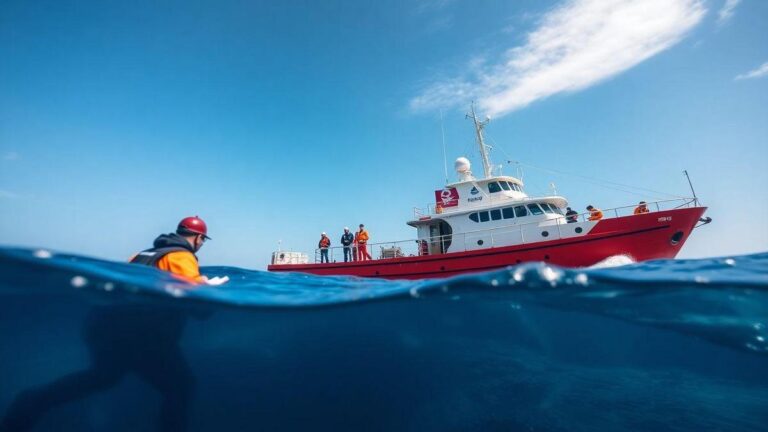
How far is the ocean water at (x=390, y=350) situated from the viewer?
11.5 feet

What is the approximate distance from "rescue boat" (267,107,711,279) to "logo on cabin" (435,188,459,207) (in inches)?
1.9

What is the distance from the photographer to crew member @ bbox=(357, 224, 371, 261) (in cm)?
1345

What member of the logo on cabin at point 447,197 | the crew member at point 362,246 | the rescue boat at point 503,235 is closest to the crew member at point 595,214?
the rescue boat at point 503,235

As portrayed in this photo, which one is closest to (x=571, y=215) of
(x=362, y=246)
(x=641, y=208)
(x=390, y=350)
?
(x=641, y=208)

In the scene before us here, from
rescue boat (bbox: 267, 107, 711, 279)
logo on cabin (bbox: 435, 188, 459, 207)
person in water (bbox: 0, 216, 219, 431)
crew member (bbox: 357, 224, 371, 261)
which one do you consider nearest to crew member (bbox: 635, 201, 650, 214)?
rescue boat (bbox: 267, 107, 711, 279)

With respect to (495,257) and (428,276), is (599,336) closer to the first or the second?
(495,257)

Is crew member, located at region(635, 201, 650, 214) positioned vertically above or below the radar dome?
below

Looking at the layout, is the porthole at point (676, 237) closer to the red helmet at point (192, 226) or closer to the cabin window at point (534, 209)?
the cabin window at point (534, 209)

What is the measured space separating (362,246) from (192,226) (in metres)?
10.0

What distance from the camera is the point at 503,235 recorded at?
12.4 metres

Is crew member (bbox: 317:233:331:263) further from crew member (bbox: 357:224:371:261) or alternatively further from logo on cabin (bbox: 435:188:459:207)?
logo on cabin (bbox: 435:188:459:207)

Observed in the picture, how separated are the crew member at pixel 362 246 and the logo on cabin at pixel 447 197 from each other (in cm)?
405

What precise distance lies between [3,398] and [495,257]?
12199 mm

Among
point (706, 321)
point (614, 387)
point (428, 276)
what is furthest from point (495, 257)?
point (706, 321)
